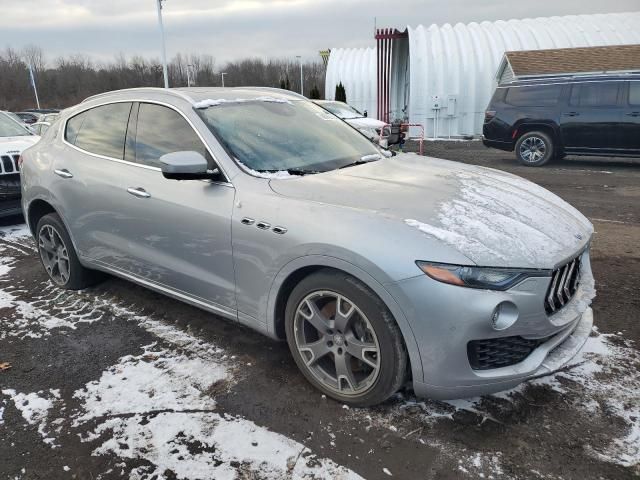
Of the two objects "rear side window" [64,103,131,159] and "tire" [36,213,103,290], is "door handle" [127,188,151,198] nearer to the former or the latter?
"rear side window" [64,103,131,159]

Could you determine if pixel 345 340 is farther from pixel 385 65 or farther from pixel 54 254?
pixel 385 65

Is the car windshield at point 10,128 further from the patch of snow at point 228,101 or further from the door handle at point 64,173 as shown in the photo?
the patch of snow at point 228,101

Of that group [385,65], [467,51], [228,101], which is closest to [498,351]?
[228,101]

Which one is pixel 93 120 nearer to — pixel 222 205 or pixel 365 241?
pixel 222 205

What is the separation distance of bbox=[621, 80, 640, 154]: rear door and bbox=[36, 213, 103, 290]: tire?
1046 centimetres

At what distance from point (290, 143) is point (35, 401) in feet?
7.32

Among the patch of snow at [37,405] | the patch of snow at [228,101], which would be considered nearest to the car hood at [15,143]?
the patch of snow at [228,101]

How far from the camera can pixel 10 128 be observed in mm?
7754

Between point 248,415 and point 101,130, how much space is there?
259 centimetres

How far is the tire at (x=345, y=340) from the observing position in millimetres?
2365

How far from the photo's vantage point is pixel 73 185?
3.90m

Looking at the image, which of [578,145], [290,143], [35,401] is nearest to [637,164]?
[578,145]

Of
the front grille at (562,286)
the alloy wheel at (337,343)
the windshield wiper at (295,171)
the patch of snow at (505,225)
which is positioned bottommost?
the alloy wheel at (337,343)

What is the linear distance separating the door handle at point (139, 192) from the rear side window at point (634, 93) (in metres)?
10.6
